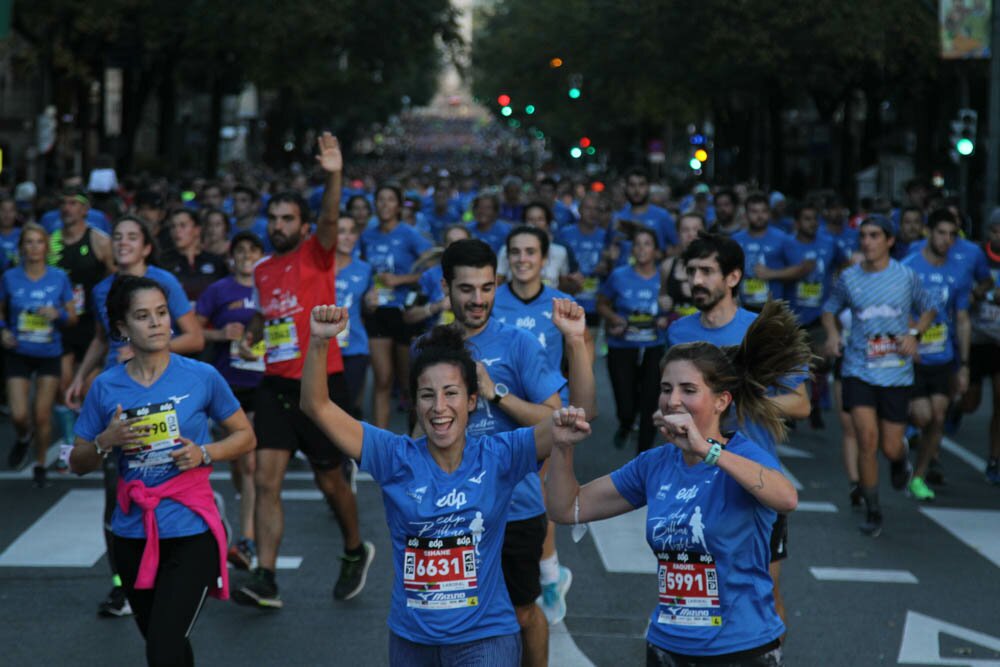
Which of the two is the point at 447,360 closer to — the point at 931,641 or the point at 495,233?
the point at 931,641

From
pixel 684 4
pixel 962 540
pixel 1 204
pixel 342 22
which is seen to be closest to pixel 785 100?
pixel 684 4

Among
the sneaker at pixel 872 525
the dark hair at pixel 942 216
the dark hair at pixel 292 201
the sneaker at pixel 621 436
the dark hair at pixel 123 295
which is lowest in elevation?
the sneaker at pixel 872 525

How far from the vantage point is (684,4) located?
37562mm

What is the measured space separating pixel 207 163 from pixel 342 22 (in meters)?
9.60

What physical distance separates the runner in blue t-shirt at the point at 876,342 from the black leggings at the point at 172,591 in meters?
5.18

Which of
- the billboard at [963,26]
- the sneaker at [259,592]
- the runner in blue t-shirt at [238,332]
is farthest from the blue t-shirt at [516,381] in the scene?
the billboard at [963,26]

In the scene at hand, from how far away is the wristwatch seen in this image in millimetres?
6252

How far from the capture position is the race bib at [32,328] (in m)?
12.2

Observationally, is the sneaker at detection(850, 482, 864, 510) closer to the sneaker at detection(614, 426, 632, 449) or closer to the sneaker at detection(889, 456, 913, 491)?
the sneaker at detection(889, 456, 913, 491)

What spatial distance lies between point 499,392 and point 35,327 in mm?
6608

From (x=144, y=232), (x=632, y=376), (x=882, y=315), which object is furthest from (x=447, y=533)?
(x=632, y=376)

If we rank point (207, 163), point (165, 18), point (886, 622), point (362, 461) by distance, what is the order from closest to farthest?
point (362, 461)
point (886, 622)
point (165, 18)
point (207, 163)

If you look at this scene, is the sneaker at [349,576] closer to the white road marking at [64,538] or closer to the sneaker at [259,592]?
the sneaker at [259,592]

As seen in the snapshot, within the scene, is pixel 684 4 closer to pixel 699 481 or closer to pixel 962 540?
pixel 962 540
